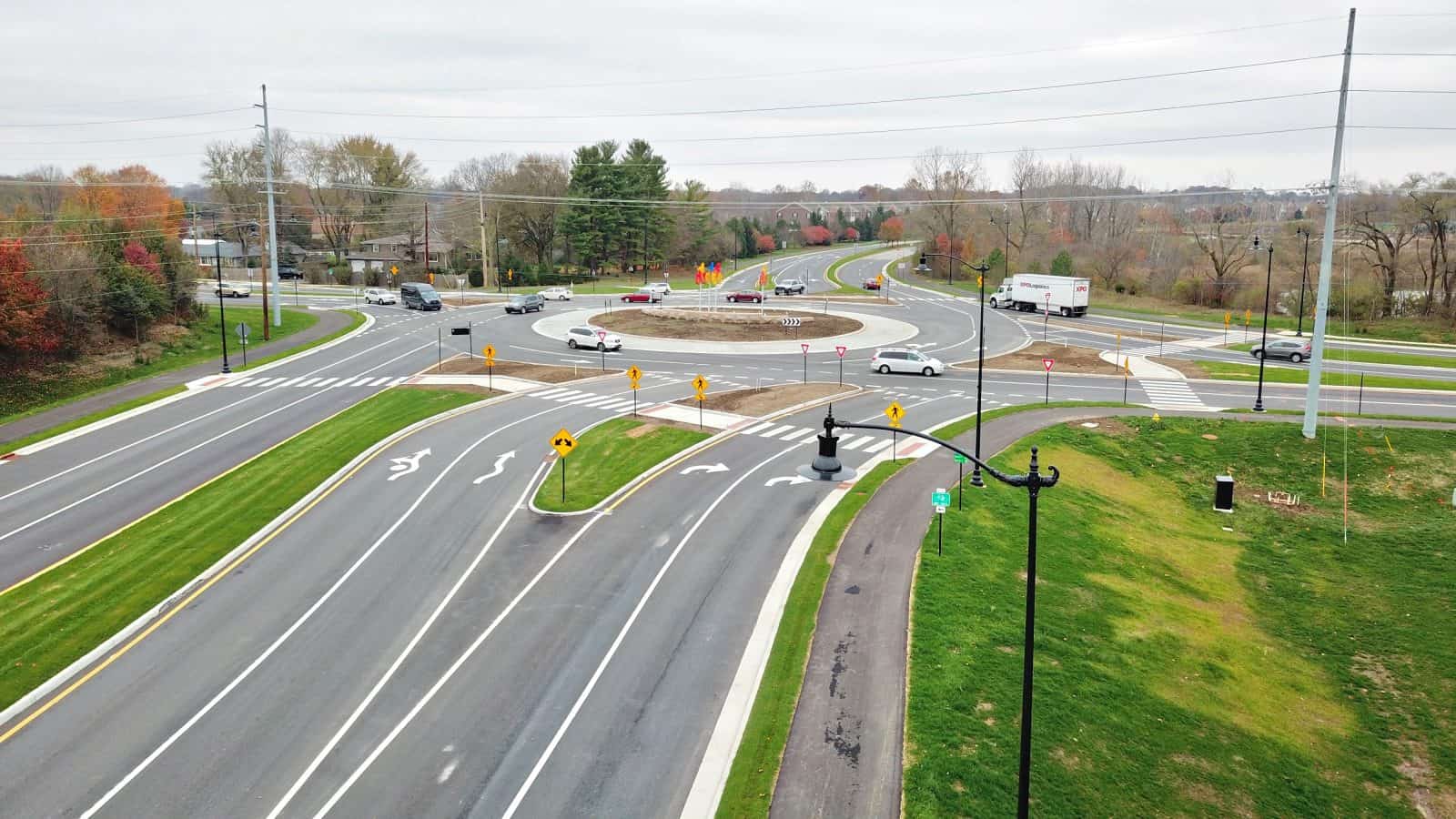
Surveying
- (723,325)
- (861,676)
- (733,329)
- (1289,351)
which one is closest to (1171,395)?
(1289,351)

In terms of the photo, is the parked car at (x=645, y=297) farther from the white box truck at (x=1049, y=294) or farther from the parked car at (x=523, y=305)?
the white box truck at (x=1049, y=294)

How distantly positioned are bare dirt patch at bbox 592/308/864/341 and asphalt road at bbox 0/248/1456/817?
86.2 feet

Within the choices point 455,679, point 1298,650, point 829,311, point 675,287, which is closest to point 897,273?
point 675,287

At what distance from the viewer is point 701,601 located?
2272cm

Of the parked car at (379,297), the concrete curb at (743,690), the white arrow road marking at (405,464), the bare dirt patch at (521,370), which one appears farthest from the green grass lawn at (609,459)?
the parked car at (379,297)

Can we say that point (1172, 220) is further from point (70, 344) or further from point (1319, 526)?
point (70, 344)

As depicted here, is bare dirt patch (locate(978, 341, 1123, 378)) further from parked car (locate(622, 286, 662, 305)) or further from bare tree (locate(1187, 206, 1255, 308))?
parked car (locate(622, 286, 662, 305))

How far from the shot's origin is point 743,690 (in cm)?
1867

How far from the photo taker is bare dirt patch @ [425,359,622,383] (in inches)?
1992

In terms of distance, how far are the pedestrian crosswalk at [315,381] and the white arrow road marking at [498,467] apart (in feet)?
57.6

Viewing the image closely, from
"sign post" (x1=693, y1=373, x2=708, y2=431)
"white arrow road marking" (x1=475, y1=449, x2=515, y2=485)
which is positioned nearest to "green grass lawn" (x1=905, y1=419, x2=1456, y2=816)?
"sign post" (x1=693, y1=373, x2=708, y2=431)

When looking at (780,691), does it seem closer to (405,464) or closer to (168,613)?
(168,613)

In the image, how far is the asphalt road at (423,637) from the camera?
617 inches

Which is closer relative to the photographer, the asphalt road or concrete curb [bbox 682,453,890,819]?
concrete curb [bbox 682,453,890,819]
